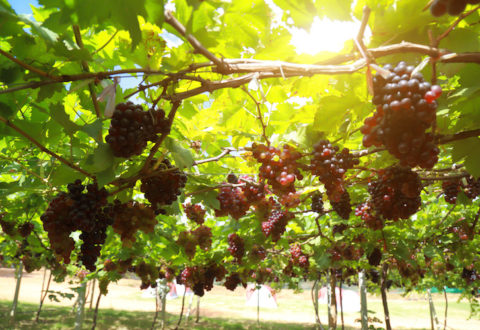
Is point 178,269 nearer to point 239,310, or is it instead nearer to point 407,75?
point 407,75

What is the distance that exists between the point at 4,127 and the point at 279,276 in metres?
14.7

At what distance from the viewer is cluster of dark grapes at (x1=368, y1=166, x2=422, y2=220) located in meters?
1.92

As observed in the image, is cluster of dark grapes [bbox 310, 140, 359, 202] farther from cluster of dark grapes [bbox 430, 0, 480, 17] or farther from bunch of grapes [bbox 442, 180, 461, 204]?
bunch of grapes [bbox 442, 180, 461, 204]

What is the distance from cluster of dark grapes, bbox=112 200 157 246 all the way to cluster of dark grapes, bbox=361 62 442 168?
1.25 meters

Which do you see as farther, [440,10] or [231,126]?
[231,126]

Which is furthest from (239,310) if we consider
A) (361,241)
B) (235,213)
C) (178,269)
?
(235,213)

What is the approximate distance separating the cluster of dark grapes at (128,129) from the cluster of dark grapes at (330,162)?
91 centimetres

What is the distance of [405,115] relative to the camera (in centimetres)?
106

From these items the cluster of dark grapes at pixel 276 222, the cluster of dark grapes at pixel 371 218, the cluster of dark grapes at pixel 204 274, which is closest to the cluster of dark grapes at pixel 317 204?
the cluster of dark grapes at pixel 276 222

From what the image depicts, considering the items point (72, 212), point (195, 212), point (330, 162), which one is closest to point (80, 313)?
point (195, 212)

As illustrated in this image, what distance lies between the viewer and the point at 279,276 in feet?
49.1

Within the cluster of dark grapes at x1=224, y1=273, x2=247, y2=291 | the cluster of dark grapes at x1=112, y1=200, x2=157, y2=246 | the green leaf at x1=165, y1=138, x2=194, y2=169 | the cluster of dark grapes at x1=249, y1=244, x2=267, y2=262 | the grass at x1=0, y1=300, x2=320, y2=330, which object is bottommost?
the grass at x1=0, y1=300, x2=320, y2=330

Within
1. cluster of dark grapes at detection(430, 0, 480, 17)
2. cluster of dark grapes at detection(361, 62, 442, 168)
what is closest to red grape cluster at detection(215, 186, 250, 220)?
cluster of dark grapes at detection(361, 62, 442, 168)

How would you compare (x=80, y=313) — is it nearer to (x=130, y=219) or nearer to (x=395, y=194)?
(x=130, y=219)
